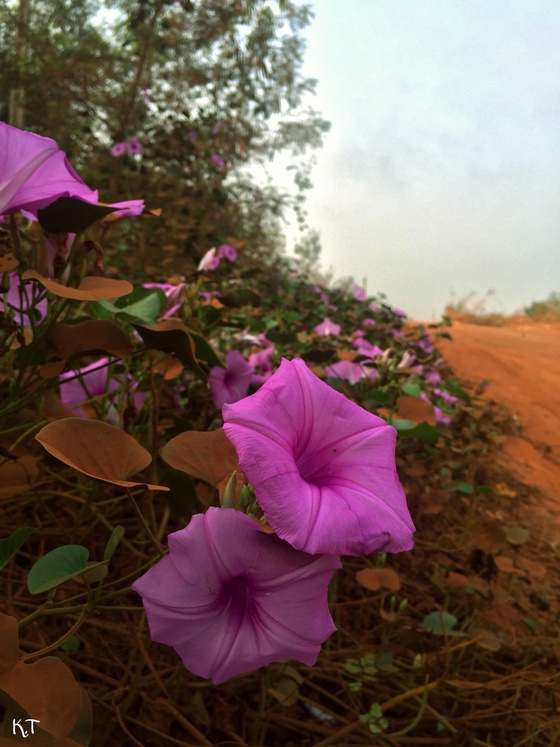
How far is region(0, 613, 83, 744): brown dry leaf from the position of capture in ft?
1.43

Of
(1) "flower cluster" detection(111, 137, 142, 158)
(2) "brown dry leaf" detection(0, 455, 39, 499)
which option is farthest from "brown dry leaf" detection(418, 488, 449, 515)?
(1) "flower cluster" detection(111, 137, 142, 158)

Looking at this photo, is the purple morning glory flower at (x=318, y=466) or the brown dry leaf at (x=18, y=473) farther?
the brown dry leaf at (x=18, y=473)

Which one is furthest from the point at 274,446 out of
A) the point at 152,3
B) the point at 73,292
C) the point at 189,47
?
the point at 189,47

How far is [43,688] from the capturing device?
452mm

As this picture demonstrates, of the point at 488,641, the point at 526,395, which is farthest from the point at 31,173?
the point at 526,395

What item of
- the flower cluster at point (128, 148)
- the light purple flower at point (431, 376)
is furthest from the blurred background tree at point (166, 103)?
the light purple flower at point (431, 376)

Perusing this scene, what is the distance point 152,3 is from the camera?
17.5 feet

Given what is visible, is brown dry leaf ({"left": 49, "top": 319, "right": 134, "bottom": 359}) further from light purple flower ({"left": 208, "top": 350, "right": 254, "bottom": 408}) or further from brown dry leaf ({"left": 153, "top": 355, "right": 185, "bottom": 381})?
light purple flower ({"left": 208, "top": 350, "right": 254, "bottom": 408})

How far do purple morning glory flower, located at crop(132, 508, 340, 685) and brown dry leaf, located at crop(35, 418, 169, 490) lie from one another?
0.30 feet

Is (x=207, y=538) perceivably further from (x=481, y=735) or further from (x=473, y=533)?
(x=473, y=533)

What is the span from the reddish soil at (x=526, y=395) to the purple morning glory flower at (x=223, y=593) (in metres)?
1.95

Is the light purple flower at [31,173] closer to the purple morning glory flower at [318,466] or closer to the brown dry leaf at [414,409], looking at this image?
the purple morning glory flower at [318,466]

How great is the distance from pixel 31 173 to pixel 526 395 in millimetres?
4593

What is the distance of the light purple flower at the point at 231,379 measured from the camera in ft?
4.03
